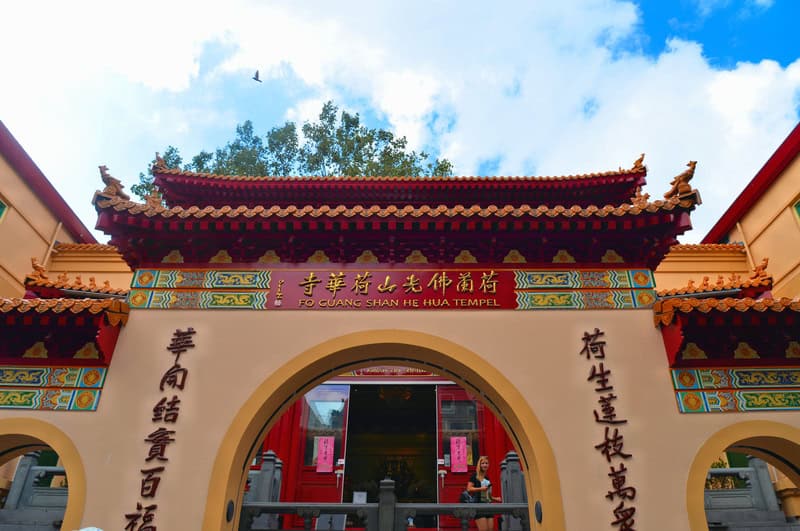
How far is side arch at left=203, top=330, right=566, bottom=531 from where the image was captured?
5.09 meters

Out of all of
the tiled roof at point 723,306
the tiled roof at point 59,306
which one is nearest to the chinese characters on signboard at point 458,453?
the tiled roof at point 723,306

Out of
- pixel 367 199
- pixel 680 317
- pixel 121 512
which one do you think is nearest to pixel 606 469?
pixel 680 317

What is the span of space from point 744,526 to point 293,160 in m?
15.2

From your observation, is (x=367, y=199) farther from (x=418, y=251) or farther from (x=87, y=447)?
(x=87, y=447)

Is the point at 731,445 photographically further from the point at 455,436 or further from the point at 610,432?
the point at 455,436

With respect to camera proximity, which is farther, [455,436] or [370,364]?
[455,436]

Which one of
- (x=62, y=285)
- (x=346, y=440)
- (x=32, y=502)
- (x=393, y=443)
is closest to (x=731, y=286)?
(x=346, y=440)

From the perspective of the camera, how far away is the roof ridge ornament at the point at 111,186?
5.96m

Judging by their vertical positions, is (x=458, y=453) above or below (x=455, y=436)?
below

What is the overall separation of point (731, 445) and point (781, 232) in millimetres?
7896

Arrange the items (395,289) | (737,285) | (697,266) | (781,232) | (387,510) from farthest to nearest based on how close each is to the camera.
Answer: (697,266), (781,232), (737,285), (395,289), (387,510)

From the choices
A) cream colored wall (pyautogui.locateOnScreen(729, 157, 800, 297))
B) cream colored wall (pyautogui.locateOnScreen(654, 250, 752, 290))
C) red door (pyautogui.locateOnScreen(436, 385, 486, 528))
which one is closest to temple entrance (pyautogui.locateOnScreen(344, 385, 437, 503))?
red door (pyautogui.locateOnScreen(436, 385, 486, 528))

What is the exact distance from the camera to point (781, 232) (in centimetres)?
1111

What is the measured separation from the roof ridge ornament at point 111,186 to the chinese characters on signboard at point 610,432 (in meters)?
5.40
